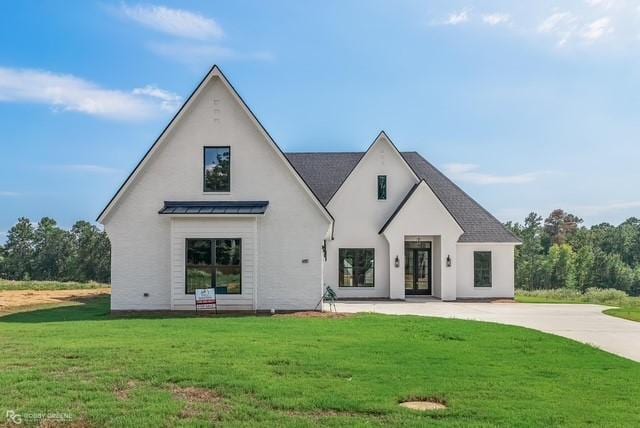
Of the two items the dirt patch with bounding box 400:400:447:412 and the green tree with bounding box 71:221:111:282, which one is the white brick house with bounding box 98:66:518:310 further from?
the green tree with bounding box 71:221:111:282

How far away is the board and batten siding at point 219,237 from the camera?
1706 centimetres

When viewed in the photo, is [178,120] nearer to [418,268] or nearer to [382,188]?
[382,188]

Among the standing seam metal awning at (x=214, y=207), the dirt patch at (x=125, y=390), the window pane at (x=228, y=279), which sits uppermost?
the standing seam metal awning at (x=214, y=207)

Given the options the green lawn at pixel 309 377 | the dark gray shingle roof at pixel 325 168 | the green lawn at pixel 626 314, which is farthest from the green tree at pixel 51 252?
the green lawn at pixel 626 314

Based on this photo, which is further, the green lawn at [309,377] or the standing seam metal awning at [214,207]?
the standing seam metal awning at [214,207]

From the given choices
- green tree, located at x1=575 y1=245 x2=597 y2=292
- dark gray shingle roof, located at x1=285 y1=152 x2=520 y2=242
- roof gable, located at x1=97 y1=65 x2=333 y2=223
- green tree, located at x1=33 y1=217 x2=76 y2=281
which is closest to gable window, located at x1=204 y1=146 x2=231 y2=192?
roof gable, located at x1=97 y1=65 x2=333 y2=223

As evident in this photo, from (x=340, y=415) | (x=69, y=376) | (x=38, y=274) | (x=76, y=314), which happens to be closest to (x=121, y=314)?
(x=76, y=314)

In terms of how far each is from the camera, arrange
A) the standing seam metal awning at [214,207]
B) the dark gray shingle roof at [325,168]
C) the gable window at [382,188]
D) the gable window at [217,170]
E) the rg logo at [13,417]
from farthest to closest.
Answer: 1. the dark gray shingle roof at [325,168]
2. the gable window at [382,188]
3. the gable window at [217,170]
4. the standing seam metal awning at [214,207]
5. the rg logo at [13,417]

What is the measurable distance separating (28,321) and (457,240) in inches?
694

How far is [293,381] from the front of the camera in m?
7.13

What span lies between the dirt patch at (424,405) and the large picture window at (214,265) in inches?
452

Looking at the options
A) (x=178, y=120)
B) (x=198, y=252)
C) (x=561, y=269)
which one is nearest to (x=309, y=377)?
(x=198, y=252)

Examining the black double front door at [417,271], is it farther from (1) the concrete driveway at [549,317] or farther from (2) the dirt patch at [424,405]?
(2) the dirt patch at [424,405]

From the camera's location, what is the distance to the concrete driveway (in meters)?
12.2
